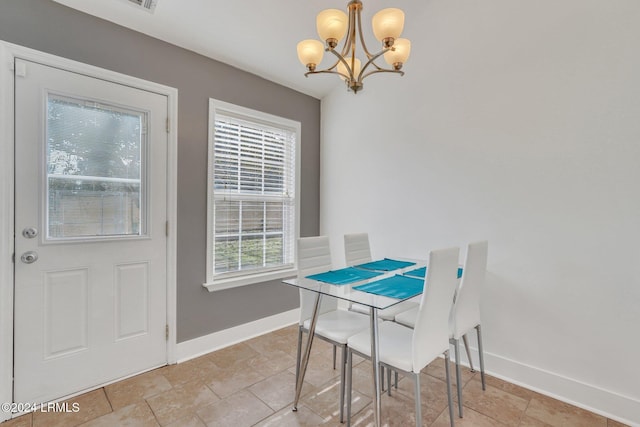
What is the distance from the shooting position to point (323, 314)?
214 centimetres

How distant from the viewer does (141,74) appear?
7.34ft

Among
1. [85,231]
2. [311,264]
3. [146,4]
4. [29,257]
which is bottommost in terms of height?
[311,264]

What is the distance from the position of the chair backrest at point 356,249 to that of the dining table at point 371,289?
152 millimetres

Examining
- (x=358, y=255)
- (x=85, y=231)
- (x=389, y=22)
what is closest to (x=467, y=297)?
(x=358, y=255)

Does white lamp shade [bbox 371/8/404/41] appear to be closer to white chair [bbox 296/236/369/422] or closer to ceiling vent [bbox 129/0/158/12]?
white chair [bbox 296/236/369/422]

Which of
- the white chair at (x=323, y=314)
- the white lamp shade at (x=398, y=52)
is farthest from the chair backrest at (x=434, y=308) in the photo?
the white lamp shade at (x=398, y=52)

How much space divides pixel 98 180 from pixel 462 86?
2.81 metres

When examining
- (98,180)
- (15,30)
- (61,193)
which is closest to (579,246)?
(98,180)

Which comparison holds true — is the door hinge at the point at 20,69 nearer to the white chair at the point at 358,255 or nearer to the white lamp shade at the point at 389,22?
the white lamp shade at the point at 389,22

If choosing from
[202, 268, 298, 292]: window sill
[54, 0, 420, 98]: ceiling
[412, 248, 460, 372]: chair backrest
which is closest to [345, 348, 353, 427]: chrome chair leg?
[412, 248, 460, 372]: chair backrest

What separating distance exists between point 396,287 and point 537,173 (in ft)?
4.32

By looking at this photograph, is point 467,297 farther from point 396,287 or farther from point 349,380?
point 349,380

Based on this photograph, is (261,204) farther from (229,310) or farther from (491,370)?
(491,370)

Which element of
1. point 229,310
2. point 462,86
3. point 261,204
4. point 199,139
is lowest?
point 229,310
